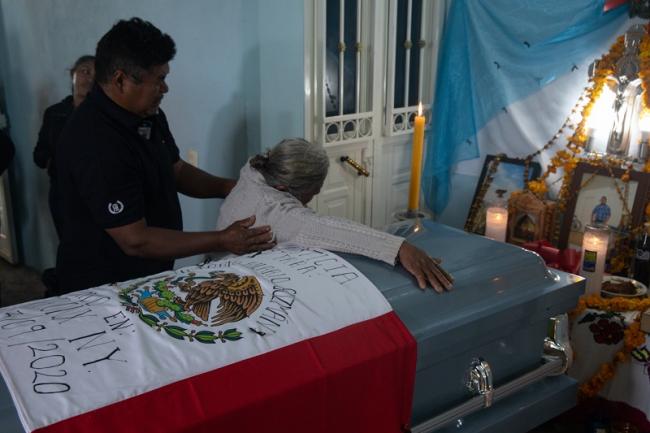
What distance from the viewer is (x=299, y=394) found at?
3.57 feet

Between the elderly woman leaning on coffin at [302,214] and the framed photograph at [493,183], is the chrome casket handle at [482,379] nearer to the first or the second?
the elderly woman leaning on coffin at [302,214]

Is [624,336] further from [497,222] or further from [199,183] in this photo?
[199,183]

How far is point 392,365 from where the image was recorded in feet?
4.03

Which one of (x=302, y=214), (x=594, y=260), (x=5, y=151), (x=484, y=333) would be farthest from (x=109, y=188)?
(x=5, y=151)

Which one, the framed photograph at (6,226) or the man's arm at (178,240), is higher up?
the man's arm at (178,240)

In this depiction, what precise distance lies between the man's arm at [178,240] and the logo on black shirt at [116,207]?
5cm

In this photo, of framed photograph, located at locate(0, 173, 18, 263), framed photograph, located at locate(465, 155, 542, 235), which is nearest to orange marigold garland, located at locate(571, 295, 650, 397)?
framed photograph, located at locate(465, 155, 542, 235)

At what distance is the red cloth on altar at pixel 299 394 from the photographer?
95 cm

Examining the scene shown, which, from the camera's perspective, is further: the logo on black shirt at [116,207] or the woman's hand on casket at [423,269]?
the logo on black shirt at [116,207]

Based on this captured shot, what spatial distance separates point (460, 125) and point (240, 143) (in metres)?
1.32

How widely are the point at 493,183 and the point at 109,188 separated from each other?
2.46 meters

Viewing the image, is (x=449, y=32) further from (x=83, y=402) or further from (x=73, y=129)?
(x=83, y=402)

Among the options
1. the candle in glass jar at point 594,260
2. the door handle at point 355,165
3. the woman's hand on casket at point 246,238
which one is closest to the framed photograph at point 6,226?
the door handle at point 355,165

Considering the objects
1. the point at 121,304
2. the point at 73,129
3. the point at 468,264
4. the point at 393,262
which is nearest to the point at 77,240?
the point at 73,129
